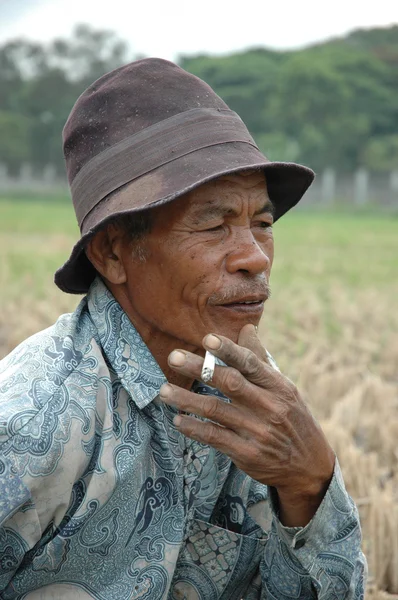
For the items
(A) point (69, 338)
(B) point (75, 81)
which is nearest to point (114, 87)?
(A) point (69, 338)

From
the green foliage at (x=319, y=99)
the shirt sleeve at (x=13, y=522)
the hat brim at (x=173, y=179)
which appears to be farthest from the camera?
the green foliage at (x=319, y=99)

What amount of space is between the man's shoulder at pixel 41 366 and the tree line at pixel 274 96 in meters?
36.0

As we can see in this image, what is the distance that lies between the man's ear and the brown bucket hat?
0.04 metres

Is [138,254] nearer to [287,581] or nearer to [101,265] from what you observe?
[101,265]

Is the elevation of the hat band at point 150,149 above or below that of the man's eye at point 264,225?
above

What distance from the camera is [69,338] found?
2.18 meters

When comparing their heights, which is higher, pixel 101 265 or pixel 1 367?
pixel 101 265

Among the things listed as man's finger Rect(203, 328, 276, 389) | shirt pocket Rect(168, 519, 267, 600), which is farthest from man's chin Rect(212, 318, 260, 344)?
shirt pocket Rect(168, 519, 267, 600)

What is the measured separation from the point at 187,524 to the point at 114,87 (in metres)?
1.13

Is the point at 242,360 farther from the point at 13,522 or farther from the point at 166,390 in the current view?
the point at 13,522

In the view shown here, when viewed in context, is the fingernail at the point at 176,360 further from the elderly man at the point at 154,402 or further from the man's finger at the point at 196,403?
the elderly man at the point at 154,402

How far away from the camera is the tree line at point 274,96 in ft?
132

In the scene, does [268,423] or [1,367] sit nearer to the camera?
[268,423]

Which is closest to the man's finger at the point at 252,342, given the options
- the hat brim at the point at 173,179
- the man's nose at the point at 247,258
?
the man's nose at the point at 247,258
